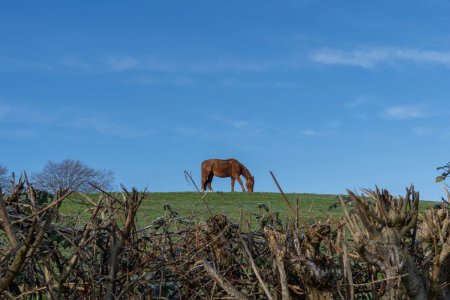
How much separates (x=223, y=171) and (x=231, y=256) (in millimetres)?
42137

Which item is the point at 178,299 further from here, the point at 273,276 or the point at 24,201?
the point at 24,201

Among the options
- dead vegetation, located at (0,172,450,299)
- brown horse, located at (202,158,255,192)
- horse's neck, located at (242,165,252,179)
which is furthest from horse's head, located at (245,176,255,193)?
dead vegetation, located at (0,172,450,299)

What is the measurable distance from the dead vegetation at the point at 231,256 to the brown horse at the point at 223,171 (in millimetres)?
41439

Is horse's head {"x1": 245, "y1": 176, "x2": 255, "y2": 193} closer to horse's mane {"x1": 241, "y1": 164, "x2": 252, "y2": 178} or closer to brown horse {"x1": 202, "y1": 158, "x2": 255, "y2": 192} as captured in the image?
brown horse {"x1": 202, "y1": 158, "x2": 255, "y2": 192}

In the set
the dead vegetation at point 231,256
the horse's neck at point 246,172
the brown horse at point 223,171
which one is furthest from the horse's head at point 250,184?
the dead vegetation at point 231,256

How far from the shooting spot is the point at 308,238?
3195 millimetres

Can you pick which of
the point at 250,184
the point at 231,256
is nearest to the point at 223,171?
the point at 250,184

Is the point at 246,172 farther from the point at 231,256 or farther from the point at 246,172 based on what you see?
the point at 231,256

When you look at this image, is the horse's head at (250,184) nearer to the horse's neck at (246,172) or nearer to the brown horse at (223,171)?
the brown horse at (223,171)

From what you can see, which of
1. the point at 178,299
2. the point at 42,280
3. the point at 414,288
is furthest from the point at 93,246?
the point at 414,288

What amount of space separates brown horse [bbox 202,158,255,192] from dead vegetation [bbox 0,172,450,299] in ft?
136

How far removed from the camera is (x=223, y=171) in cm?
4597

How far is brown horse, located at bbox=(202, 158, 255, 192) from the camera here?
4578 cm

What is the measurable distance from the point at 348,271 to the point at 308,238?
29 cm
